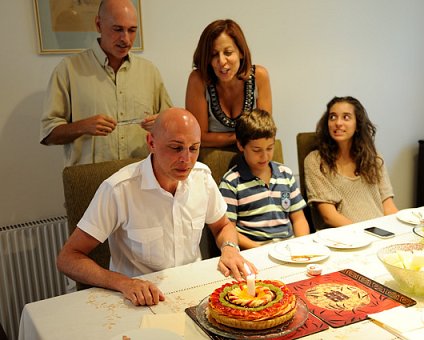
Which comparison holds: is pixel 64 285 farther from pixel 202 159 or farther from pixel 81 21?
pixel 81 21

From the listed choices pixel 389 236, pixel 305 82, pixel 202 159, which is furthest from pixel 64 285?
pixel 305 82

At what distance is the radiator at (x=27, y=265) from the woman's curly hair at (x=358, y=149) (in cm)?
151

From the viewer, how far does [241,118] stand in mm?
2236

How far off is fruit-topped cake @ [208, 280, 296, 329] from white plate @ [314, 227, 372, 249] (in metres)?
0.52

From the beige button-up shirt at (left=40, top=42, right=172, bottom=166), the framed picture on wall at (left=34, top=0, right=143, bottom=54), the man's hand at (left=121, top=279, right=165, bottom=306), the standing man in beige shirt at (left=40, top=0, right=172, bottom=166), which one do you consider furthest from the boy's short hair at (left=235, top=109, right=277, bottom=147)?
the framed picture on wall at (left=34, top=0, right=143, bottom=54)

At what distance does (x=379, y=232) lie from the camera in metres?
1.88

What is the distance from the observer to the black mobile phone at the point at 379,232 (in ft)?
6.05

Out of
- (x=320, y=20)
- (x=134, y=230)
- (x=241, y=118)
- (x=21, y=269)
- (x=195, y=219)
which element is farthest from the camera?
(x=320, y=20)

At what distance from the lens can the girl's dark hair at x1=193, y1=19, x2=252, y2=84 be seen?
228 cm

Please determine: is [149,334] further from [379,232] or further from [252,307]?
[379,232]

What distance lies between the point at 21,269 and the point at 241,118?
58.0 inches

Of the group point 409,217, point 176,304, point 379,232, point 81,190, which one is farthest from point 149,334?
point 409,217

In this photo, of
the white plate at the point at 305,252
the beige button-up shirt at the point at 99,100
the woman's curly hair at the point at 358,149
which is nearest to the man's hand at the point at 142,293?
the white plate at the point at 305,252

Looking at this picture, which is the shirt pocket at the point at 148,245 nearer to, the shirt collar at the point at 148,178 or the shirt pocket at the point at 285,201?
the shirt collar at the point at 148,178
